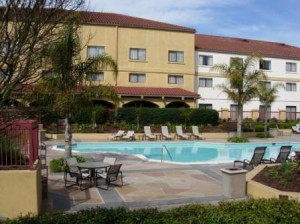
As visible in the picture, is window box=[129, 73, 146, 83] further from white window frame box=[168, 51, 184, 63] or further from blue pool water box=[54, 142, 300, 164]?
blue pool water box=[54, 142, 300, 164]

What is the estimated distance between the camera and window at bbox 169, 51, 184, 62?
4153cm

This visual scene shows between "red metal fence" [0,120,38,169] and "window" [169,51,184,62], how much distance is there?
33.1 metres

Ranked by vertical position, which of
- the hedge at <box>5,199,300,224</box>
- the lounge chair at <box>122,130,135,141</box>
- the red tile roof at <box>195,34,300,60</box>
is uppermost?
the red tile roof at <box>195,34,300,60</box>

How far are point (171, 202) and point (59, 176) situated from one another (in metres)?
5.38

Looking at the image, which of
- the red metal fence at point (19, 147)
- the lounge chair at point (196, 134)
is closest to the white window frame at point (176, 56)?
the lounge chair at point (196, 134)

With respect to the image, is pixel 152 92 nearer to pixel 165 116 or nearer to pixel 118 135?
pixel 165 116

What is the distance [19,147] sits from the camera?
9.30 meters

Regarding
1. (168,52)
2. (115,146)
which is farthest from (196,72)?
(115,146)

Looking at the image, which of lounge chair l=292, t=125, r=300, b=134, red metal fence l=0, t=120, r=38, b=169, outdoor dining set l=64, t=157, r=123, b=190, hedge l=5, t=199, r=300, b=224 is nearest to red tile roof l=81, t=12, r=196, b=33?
lounge chair l=292, t=125, r=300, b=134

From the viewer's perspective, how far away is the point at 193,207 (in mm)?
7469

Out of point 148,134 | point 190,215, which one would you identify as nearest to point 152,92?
point 148,134

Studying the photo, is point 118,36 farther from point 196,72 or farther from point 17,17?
point 17,17

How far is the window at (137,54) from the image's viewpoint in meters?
40.1

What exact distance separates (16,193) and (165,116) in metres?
26.8
